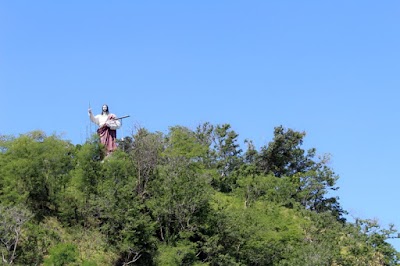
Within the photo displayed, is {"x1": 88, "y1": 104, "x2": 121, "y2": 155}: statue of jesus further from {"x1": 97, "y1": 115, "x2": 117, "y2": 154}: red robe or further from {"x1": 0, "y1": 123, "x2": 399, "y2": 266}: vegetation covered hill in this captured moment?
{"x1": 0, "y1": 123, "x2": 399, "y2": 266}: vegetation covered hill

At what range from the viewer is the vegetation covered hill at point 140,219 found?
27.5 metres

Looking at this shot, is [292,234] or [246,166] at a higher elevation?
[246,166]

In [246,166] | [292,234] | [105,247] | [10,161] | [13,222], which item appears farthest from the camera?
[246,166]

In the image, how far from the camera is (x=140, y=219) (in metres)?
27.6

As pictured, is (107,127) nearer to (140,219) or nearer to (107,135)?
(107,135)

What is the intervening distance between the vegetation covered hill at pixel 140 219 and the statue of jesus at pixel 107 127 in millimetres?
3169

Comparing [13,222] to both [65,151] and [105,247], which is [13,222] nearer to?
[105,247]

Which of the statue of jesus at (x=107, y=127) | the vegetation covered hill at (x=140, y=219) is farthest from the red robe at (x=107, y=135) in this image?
the vegetation covered hill at (x=140, y=219)

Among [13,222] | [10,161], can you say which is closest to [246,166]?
[10,161]

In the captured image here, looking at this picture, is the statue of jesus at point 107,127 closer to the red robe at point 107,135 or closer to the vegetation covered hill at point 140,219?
the red robe at point 107,135

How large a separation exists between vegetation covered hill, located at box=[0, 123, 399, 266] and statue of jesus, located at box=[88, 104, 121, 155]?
317cm

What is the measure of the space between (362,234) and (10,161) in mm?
15457

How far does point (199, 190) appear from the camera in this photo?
95.2ft

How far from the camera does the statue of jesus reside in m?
36.2
